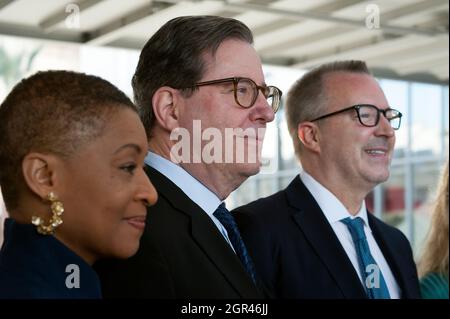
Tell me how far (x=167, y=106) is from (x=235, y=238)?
0.35m

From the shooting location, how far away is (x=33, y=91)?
1271mm

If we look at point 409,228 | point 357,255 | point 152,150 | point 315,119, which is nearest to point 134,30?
point 315,119

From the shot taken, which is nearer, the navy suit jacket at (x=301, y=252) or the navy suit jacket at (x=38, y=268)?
the navy suit jacket at (x=38, y=268)

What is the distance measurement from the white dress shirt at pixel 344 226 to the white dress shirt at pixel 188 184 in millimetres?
743

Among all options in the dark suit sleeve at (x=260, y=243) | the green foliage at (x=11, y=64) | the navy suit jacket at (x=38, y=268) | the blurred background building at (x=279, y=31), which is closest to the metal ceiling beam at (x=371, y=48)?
the blurred background building at (x=279, y=31)

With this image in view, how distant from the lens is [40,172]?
4.02ft

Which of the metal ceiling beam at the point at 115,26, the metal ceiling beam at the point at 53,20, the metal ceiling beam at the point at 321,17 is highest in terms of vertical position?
the metal ceiling beam at the point at 321,17

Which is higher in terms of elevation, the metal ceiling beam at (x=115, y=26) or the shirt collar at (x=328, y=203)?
the metal ceiling beam at (x=115, y=26)

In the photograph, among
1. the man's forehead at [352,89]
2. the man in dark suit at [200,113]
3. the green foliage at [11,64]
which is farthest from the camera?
the green foliage at [11,64]

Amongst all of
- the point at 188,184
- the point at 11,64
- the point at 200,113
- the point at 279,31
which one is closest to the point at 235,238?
the point at 188,184

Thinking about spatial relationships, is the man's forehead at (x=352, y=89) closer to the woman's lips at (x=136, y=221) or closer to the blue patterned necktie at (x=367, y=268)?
the blue patterned necktie at (x=367, y=268)

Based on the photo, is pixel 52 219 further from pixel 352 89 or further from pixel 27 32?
pixel 27 32

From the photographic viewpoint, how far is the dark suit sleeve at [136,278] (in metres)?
1.43

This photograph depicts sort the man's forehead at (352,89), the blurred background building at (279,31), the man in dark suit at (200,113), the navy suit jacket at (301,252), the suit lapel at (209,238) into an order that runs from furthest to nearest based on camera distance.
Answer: the blurred background building at (279,31), the man's forehead at (352,89), the navy suit jacket at (301,252), the man in dark suit at (200,113), the suit lapel at (209,238)
